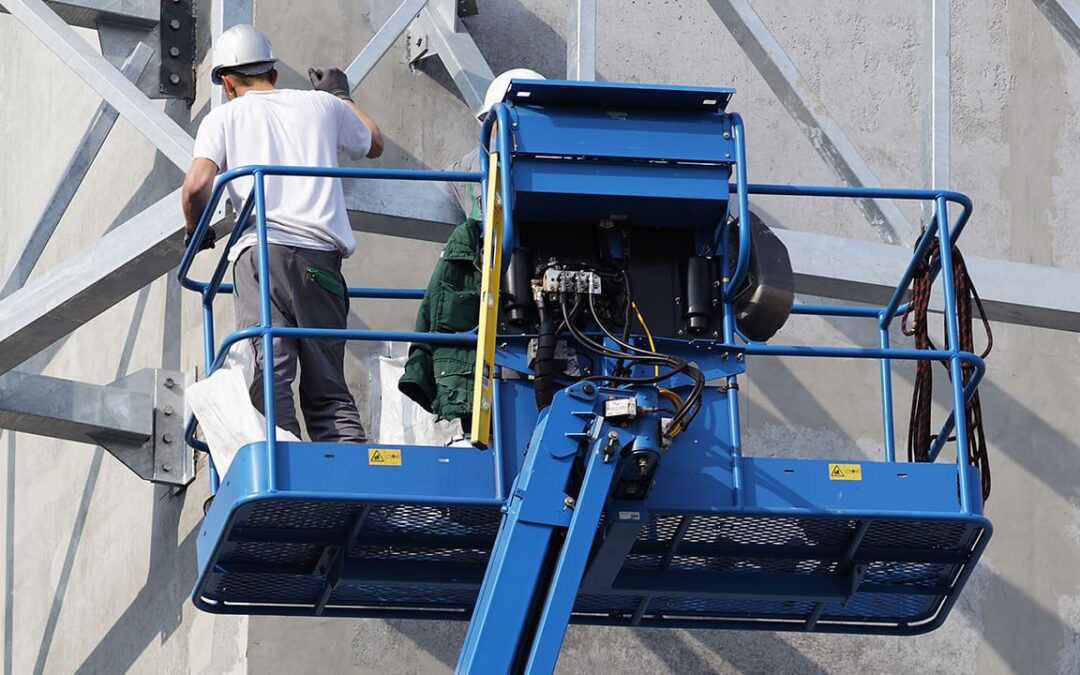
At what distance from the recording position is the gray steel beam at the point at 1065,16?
38.7 feet

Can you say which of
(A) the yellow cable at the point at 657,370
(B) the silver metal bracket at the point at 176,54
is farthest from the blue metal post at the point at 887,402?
(B) the silver metal bracket at the point at 176,54

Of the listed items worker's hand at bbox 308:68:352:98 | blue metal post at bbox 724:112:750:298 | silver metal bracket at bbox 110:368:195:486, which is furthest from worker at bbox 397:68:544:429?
silver metal bracket at bbox 110:368:195:486

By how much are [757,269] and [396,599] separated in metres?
2.27

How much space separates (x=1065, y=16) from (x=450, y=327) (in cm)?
514

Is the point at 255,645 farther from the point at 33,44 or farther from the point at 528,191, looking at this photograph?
the point at 33,44

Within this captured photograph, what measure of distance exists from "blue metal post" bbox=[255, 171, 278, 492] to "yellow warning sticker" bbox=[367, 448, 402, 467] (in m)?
0.38

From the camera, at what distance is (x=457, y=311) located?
841 centimetres

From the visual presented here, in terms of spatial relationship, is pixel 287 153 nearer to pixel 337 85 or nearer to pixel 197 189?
pixel 197 189

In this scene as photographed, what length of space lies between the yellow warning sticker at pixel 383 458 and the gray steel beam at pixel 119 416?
371cm

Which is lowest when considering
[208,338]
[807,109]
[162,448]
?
[162,448]

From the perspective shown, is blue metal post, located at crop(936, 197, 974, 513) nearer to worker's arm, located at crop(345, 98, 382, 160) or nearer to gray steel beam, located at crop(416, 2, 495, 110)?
worker's arm, located at crop(345, 98, 382, 160)

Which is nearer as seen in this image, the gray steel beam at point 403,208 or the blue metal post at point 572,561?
the blue metal post at point 572,561

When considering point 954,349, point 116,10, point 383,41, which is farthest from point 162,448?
point 954,349

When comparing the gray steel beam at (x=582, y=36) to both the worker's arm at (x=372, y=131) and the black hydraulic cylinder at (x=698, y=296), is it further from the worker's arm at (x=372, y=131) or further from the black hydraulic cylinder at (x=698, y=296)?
the black hydraulic cylinder at (x=698, y=296)
